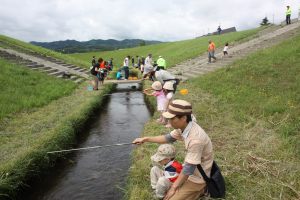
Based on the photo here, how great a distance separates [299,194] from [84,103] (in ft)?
37.0

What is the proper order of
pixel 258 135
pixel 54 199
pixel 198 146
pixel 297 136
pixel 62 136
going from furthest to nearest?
pixel 62 136, pixel 258 135, pixel 297 136, pixel 54 199, pixel 198 146

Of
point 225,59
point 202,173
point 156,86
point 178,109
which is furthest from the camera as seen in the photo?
point 225,59

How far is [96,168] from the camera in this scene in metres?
8.82

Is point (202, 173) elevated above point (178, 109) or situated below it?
below

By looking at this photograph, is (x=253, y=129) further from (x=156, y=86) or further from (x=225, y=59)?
(x=225, y=59)

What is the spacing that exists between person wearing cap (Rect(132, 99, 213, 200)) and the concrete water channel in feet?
8.59

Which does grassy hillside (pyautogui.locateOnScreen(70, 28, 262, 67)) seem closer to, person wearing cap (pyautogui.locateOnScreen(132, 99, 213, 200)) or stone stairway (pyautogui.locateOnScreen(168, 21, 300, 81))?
stone stairway (pyautogui.locateOnScreen(168, 21, 300, 81))

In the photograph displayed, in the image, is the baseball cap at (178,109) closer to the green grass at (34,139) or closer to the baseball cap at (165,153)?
the baseball cap at (165,153)

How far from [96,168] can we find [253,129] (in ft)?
15.9

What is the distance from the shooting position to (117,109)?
55.3 ft

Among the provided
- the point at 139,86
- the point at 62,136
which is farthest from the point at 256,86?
the point at 139,86

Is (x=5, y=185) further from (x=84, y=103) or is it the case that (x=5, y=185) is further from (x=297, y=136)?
→ (x=84, y=103)

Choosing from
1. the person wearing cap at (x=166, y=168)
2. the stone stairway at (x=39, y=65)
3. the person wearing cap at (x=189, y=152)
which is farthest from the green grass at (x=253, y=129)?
the stone stairway at (x=39, y=65)

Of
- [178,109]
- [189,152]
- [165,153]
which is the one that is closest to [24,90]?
[165,153]
